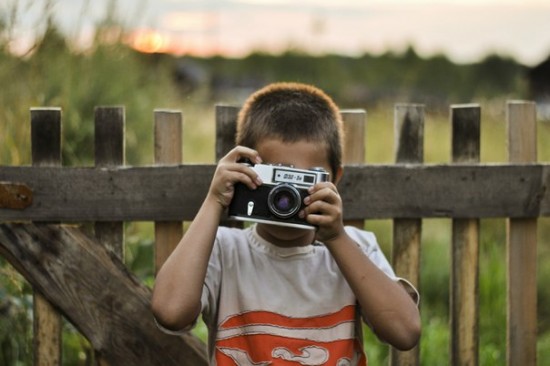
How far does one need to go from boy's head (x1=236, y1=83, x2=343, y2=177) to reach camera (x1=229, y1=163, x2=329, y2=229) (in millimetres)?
154

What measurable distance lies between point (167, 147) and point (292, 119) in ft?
2.16

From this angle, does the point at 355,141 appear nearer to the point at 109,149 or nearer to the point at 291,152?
the point at 291,152

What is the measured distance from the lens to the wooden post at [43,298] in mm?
2865

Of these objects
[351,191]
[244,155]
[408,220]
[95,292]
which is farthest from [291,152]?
[95,292]

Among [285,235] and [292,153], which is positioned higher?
[292,153]

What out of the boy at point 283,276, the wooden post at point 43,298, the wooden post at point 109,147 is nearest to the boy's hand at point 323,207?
the boy at point 283,276

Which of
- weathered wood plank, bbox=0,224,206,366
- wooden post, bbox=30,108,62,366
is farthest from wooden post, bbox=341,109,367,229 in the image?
wooden post, bbox=30,108,62,366

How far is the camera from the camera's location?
2197 mm

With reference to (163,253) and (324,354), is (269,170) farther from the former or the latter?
(163,253)

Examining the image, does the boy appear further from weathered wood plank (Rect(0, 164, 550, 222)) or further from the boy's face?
weathered wood plank (Rect(0, 164, 550, 222))

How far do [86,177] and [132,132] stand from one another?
9.39ft

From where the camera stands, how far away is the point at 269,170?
87.2 inches

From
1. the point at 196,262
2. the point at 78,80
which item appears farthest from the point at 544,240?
the point at 196,262

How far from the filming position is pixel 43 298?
2.89m
